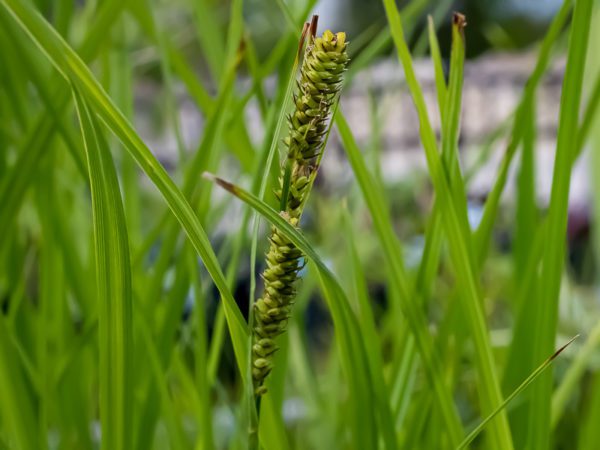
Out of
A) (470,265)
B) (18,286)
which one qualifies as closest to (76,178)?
(18,286)

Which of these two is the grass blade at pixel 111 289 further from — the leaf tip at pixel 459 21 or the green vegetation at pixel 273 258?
the leaf tip at pixel 459 21

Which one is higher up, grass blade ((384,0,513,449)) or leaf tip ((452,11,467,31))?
leaf tip ((452,11,467,31))

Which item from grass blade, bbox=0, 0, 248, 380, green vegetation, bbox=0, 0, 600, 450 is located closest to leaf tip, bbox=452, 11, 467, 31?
green vegetation, bbox=0, 0, 600, 450

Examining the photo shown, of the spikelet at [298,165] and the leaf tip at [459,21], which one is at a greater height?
the leaf tip at [459,21]

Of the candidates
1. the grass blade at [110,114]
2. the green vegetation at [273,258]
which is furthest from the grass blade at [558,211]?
the grass blade at [110,114]

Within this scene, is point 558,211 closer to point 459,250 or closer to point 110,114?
point 459,250

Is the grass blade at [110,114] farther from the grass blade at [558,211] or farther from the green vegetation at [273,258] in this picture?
the grass blade at [558,211]

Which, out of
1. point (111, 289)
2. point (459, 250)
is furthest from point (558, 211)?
point (111, 289)

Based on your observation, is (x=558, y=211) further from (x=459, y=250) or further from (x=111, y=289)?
(x=111, y=289)

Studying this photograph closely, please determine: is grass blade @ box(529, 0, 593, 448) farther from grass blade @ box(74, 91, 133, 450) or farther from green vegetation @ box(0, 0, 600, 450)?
grass blade @ box(74, 91, 133, 450)
